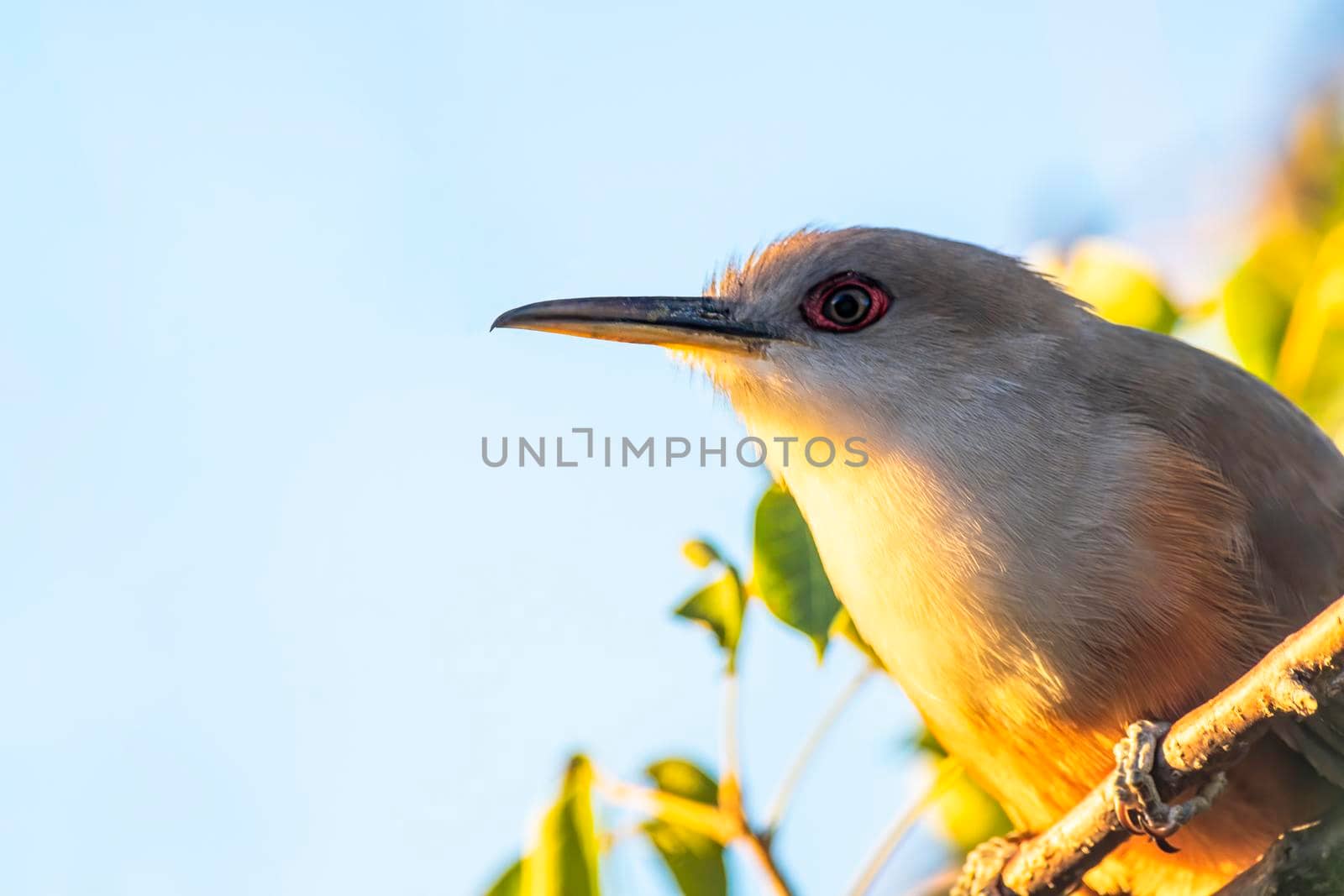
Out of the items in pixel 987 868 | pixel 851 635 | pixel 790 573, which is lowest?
pixel 987 868

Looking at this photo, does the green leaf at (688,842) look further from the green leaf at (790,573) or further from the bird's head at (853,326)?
the bird's head at (853,326)

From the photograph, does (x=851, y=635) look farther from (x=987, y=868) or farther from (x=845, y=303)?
(x=845, y=303)

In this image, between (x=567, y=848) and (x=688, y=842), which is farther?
(x=688, y=842)

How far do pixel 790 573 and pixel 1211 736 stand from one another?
109 centimetres

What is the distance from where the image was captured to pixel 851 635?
3.88m

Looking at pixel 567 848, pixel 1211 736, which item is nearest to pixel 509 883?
pixel 567 848

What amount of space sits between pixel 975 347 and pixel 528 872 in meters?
1.87

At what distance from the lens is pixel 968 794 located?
4.50 metres

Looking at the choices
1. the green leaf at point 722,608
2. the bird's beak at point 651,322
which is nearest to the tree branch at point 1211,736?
the green leaf at point 722,608

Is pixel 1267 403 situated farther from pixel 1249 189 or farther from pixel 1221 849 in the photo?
pixel 1249 189

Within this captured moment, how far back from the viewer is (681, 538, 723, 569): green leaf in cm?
340

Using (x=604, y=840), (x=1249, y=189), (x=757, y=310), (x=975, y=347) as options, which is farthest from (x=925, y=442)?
(x=1249, y=189)

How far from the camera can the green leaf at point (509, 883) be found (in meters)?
3.52

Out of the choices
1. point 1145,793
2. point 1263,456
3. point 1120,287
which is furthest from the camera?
point 1120,287
